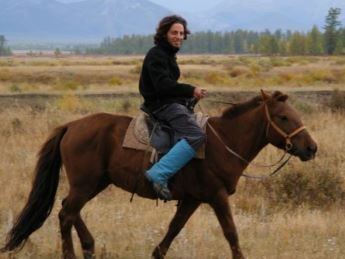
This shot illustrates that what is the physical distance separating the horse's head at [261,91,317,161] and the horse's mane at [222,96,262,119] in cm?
12

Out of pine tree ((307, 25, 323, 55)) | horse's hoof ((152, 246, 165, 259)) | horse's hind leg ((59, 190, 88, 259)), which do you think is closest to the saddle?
horse's hind leg ((59, 190, 88, 259))

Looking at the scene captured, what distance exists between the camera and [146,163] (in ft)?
21.1

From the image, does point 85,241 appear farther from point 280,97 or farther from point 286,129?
point 280,97

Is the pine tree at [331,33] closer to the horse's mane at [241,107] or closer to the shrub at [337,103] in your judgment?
the shrub at [337,103]

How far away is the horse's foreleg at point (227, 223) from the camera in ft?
20.1

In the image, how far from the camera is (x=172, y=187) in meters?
6.35

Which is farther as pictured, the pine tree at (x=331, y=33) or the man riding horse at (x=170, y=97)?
the pine tree at (x=331, y=33)

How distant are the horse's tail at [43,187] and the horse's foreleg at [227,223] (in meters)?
1.93

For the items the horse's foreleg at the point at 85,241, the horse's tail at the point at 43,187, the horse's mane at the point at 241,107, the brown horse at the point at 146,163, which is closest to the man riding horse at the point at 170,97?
the brown horse at the point at 146,163

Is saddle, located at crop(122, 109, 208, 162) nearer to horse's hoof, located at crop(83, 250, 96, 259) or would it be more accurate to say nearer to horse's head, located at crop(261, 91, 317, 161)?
horse's head, located at crop(261, 91, 317, 161)

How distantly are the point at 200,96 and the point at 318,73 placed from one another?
42.8 m

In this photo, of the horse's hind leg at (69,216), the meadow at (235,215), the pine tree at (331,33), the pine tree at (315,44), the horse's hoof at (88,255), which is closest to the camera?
the horse's hind leg at (69,216)

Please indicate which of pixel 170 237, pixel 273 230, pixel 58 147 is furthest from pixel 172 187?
pixel 273 230

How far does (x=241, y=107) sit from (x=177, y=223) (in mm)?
1400
